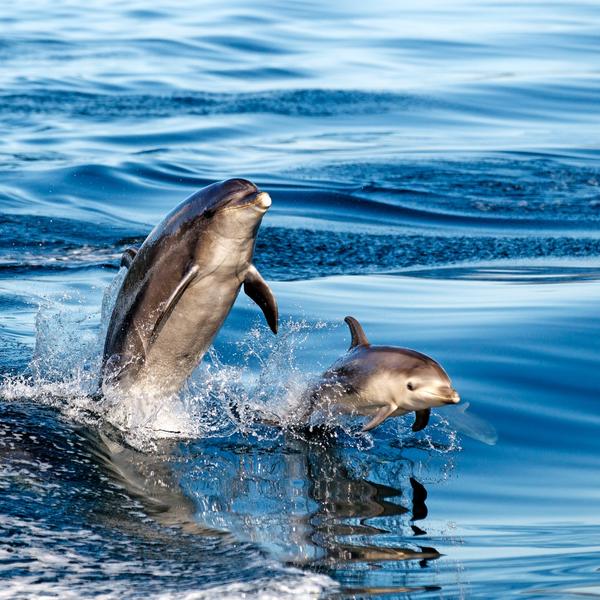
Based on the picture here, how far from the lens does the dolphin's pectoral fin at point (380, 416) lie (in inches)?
265

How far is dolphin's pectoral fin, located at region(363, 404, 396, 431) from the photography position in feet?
22.1

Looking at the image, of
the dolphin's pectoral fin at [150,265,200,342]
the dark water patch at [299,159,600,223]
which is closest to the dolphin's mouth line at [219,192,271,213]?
the dolphin's pectoral fin at [150,265,200,342]

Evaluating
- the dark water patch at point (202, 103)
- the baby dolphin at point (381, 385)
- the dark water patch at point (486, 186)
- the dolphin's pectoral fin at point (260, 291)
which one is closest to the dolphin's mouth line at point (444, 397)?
the baby dolphin at point (381, 385)

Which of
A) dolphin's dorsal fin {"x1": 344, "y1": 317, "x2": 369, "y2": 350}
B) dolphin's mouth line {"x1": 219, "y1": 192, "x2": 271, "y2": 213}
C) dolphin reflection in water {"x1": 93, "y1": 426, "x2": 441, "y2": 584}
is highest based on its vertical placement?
dolphin's mouth line {"x1": 219, "y1": 192, "x2": 271, "y2": 213}

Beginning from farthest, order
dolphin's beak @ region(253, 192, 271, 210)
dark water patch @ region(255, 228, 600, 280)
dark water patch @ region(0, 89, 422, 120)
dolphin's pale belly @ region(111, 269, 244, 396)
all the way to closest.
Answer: dark water patch @ region(0, 89, 422, 120) → dark water patch @ region(255, 228, 600, 280) → dolphin's pale belly @ region(111, 269, 244, 396) → dolphin's beak @ region(253, 192, 271, 210)

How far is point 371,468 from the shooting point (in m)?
6.72

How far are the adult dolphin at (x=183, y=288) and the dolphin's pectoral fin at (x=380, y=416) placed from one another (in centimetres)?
87

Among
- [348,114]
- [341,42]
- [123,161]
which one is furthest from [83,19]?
[123,161]

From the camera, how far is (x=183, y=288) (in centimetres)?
684

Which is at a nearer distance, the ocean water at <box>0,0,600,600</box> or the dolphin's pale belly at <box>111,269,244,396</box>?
the ocean water at <box>0,0,600,600</box>

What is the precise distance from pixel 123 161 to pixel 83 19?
695 inches

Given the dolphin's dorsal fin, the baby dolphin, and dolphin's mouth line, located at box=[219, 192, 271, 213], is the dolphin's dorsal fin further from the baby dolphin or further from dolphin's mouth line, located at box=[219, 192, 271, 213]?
dolphin's mouth line, located at box=[219, 192, 271, 213]

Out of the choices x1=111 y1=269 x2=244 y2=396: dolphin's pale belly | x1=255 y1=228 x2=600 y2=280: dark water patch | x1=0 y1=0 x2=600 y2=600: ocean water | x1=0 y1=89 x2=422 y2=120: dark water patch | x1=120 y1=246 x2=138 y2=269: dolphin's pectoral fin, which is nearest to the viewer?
x1=0 y1=0 x2=600 y2=600: ocean water

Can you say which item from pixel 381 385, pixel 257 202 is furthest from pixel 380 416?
pixel 257 202
